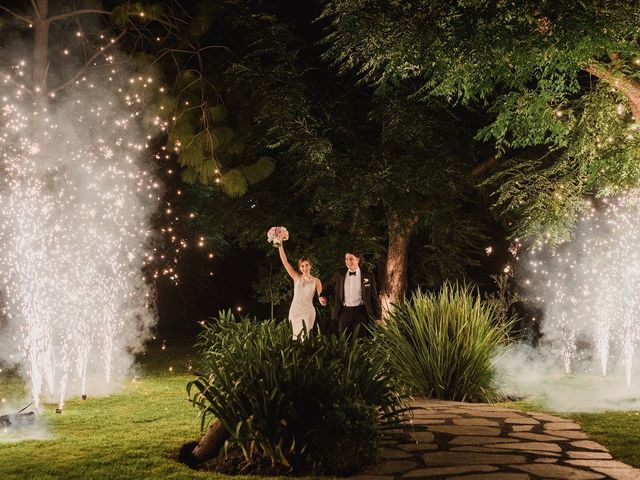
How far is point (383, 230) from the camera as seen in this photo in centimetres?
1777

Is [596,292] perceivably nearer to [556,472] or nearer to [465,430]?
[465,430]

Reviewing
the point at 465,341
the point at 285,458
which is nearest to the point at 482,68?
the point at 465,341

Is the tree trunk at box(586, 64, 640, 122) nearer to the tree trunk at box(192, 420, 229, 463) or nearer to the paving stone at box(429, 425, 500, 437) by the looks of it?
the paving stone at box(429, 425, 500, 437)

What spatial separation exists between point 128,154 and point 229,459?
1366cm

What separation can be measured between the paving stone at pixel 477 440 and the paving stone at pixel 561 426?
3.04 feet

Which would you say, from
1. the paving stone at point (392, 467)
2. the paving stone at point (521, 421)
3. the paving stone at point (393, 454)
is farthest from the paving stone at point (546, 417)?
the paving stone at point (392, 467)

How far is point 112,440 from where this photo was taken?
27.6ft

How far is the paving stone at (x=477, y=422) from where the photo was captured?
8.54 m

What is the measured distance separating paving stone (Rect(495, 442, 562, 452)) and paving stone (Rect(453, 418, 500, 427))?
90cm

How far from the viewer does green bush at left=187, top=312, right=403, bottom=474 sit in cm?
668

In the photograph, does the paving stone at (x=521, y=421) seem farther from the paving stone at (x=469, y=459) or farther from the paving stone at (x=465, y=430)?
the paving stone at (x=469, y=459)

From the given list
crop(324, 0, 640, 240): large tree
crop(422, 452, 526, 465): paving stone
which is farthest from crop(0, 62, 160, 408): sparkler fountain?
crop(324, 0, 640, 240): large tree

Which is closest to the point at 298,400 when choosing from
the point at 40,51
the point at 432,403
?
the point at 432,403

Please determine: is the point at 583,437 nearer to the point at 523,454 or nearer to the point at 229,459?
the point at 523,454
